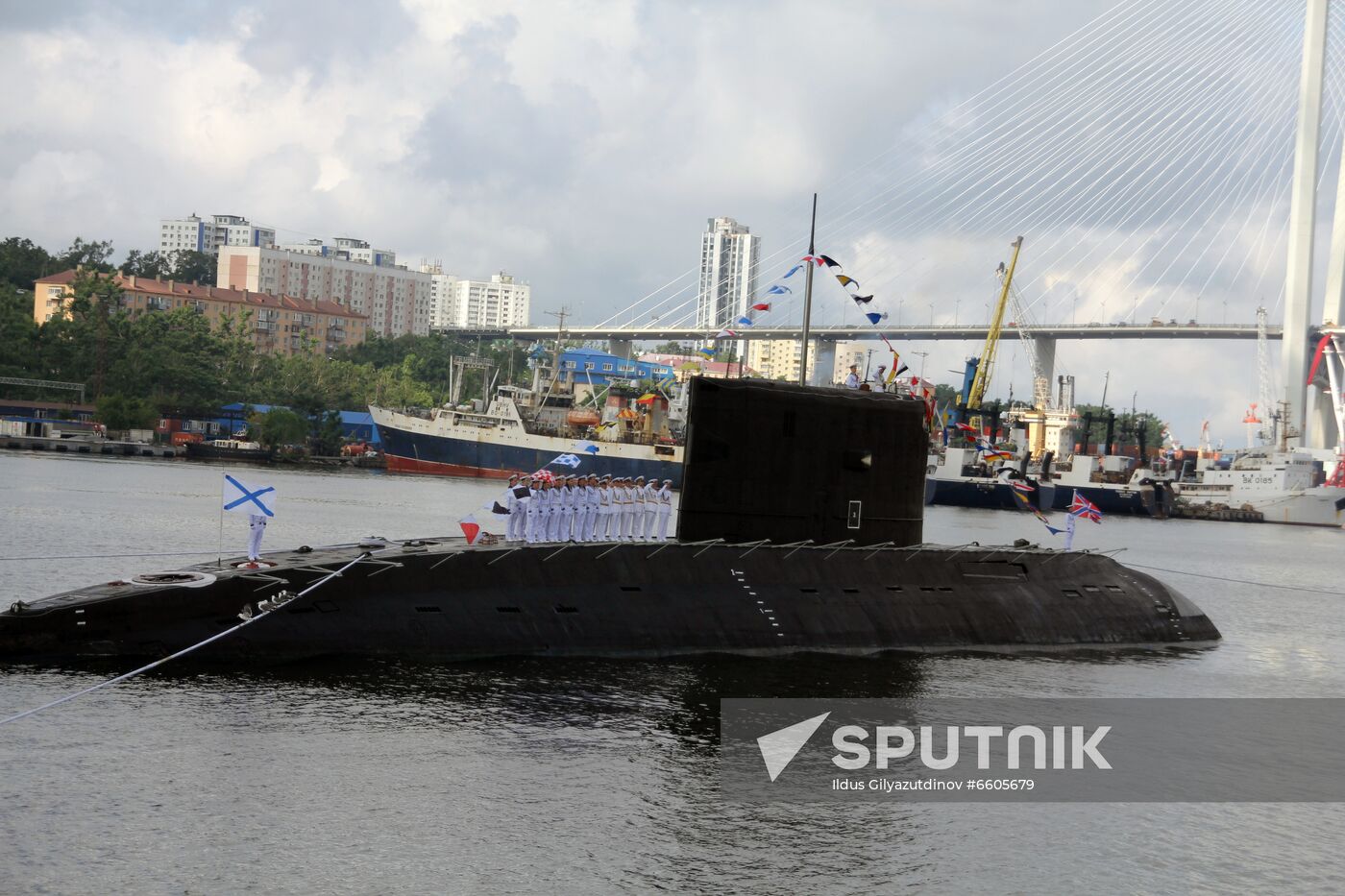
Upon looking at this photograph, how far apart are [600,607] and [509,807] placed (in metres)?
5.76

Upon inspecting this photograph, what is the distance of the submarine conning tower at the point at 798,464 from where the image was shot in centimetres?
1775

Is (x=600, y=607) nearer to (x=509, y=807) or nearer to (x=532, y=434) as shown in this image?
(x=509, y=807)

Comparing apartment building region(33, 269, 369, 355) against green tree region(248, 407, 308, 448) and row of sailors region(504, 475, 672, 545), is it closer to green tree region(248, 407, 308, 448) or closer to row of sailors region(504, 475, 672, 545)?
green tree region(248, 407, 308, 448)

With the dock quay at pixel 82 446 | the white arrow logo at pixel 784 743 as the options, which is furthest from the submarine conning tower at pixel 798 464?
the dock quay at pixel 82 446

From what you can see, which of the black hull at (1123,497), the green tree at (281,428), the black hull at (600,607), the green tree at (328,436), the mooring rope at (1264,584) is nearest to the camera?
the black hull at (600,607)

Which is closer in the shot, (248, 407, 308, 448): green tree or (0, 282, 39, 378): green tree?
(0, 282, 39, 378): green tree

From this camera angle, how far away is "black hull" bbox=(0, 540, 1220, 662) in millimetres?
14086

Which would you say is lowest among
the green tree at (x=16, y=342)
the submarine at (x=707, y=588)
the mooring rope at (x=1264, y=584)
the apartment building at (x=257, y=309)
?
the mooring rope at (x=1264, y=584)

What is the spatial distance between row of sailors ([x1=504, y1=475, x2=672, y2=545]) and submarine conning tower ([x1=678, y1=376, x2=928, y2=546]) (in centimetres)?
162

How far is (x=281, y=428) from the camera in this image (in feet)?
260

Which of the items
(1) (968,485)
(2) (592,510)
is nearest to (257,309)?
(1) (968,485)
